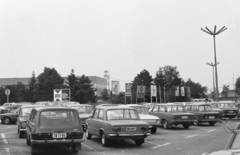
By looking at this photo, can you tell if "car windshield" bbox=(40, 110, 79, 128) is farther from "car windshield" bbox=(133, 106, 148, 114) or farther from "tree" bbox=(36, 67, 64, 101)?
"tree" bbox=(36, 67, 64, 101)

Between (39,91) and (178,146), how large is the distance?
78904 millimetres

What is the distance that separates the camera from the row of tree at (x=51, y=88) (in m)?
89.0

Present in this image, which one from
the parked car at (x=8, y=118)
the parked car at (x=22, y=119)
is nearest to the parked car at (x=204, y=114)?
the parked car at (x=22, y=119)

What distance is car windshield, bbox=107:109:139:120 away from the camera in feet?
43.2

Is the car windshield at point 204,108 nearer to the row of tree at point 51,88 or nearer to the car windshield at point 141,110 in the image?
the car windshield at point 141,110

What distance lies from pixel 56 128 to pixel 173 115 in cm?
1100

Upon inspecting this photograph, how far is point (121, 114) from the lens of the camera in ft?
43.6

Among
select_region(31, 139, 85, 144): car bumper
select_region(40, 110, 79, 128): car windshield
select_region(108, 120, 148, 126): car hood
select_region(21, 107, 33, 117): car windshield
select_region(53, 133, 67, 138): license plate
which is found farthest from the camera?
select_region(21, 107, 33, 117): car windshield

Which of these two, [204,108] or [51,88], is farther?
[51,88]

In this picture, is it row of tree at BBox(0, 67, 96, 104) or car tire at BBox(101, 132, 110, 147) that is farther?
row of tree at BBox(0, 67, 96, 104)

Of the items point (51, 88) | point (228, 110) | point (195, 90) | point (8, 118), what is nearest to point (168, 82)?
point (195, 90)

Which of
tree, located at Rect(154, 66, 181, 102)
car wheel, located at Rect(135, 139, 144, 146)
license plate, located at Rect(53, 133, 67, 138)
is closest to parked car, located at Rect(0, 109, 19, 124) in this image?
car wheel, located at Rect(135, 139, 144, 146)

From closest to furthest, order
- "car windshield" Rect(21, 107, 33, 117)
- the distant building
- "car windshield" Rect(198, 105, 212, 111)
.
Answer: "car windshield" Rect(21, 107, 33, 117) < "car windshield" Rect(198, 105, 212, 111) < the distant building

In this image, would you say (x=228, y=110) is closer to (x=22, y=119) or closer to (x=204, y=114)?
(x=204, y=114)
